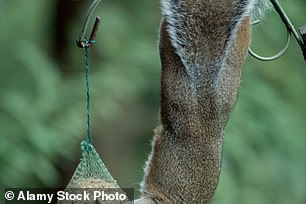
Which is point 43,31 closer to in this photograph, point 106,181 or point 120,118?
point 120,118

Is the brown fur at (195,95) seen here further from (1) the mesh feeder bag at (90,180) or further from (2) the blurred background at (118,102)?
(2) the blurred background at (118,102)

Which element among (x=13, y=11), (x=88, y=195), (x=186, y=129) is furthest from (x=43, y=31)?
(x=88, y=195)

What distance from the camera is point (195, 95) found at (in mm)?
2990

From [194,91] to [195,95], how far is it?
→ 0.7 inches

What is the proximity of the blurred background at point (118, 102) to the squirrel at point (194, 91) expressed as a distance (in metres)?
1.23

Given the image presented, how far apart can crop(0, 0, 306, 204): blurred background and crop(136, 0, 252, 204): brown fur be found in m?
1.23

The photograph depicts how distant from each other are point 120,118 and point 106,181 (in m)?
2.52

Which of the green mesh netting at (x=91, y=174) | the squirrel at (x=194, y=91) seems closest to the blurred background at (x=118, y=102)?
the squirrel at (x=194, y=91)

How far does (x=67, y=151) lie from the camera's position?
4504 mm

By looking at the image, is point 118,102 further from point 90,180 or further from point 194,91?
point 90,180

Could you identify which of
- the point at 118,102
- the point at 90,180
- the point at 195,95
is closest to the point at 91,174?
the point at 90,180

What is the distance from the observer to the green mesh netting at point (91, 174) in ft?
9.13

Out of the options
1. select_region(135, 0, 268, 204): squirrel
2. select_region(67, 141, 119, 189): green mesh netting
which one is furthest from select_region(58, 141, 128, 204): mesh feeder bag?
select_region(135, 0, 268, 204): squirrel

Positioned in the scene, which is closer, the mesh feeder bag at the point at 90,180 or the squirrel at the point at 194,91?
the mesh feeder bag at the point at 90,180
